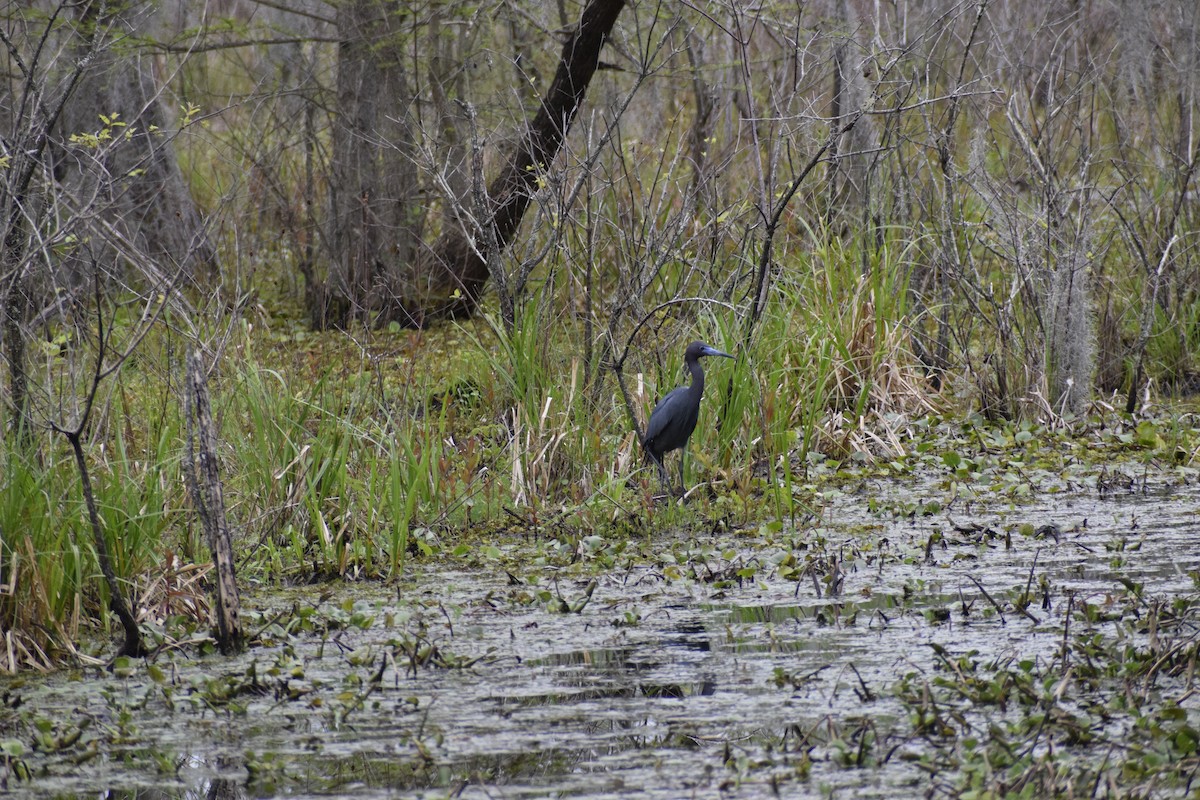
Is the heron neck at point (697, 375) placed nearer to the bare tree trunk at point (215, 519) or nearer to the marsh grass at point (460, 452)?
the marsh grass at point (460, 452)

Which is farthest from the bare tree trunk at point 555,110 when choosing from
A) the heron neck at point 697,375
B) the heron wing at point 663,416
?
the heron wing at point 663,416

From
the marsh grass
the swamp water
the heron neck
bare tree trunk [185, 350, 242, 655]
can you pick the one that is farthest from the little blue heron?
bare tree trunk [185, 350, 242, 655]

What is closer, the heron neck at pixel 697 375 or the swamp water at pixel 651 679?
the swamp water at pixel 651 679

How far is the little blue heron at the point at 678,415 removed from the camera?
6520mm

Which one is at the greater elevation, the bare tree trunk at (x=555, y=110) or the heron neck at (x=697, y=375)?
the bare tree trunk at (x=555, y=110)

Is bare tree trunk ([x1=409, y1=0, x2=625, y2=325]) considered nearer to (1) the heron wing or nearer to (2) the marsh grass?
(2) the marsh grass

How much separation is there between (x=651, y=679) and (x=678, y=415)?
2444mm

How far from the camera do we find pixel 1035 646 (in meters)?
4.33

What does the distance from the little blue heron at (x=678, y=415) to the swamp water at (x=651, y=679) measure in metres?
0.73

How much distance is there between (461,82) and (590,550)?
6.49 meters

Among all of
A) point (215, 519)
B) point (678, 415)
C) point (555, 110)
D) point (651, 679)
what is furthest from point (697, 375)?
point (555, 110)

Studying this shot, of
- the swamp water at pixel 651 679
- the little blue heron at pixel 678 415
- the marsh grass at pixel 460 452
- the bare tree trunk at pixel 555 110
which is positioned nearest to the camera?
the swamp water at pixel 651 679

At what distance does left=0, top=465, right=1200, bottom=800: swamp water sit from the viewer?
348 centimetres

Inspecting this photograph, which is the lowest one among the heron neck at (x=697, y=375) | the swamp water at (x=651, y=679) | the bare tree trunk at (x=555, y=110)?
the swamp water at (x=651, y=679)
